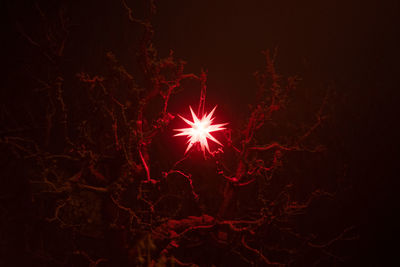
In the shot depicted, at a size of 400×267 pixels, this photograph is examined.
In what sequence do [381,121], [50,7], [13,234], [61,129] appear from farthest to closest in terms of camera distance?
[381,121]
[13,234]
[61,129]
[50,7]

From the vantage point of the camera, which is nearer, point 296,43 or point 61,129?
point 61,129

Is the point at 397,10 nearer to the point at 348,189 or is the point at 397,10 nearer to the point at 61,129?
the point at 348,189

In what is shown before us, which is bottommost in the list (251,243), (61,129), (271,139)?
(251,243)

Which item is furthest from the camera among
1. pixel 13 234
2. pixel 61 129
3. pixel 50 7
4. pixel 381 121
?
pixel 381 121

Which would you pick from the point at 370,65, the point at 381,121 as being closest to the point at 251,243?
the point at 381,121

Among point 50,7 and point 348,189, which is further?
point 348,189

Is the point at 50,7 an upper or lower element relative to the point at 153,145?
upper

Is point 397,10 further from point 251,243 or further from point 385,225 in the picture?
point 251,243

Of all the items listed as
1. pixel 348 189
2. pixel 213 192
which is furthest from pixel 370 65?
pixel 213 192

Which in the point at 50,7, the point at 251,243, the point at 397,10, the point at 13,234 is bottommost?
the point at 13,234
